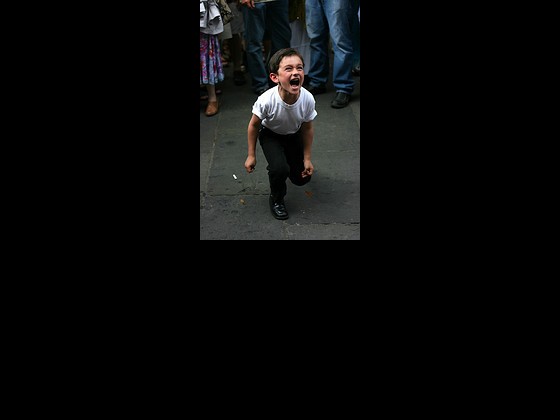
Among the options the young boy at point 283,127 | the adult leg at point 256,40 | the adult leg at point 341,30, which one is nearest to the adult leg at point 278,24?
the adult leg at point 256,40

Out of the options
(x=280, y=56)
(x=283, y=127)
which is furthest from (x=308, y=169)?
(x=280, y=56)

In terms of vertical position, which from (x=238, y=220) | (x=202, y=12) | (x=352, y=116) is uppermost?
(x=202, y=12)

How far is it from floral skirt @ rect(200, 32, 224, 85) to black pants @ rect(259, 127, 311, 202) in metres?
1.68

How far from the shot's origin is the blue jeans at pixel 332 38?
5188 millimetres

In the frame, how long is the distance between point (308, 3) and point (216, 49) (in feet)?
3.00

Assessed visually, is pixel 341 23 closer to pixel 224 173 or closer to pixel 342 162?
pixel 342 162

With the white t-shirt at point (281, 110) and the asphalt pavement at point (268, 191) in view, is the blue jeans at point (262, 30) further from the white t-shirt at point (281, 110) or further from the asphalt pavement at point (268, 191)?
the white t-shirt at point (281, 110)

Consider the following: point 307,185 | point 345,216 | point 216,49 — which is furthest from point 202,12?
point 345,216

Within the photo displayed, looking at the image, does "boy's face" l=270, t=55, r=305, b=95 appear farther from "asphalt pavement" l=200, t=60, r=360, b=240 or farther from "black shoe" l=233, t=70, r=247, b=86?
"black shoe" l=233, t=70, r=247, b=86

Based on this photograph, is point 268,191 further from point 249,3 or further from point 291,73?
point 249,3

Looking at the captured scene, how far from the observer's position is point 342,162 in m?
4.63

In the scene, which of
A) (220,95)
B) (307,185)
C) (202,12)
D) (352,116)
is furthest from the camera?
(220,95)

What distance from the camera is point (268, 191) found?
4.31 m

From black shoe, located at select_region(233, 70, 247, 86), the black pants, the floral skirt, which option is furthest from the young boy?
black shoe, located at select_region(233, 70, 247, 86)
